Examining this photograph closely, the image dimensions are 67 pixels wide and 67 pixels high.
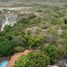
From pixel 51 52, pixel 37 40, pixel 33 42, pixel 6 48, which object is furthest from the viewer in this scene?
pixel 37 40

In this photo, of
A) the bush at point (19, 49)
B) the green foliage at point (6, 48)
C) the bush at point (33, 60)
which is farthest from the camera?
the bush at point (19, 49)

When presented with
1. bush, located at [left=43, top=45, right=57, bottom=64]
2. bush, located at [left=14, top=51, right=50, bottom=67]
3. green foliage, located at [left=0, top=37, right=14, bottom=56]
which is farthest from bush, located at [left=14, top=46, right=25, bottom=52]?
bush, located at [left=14, top=51, right=50, bottom=67]

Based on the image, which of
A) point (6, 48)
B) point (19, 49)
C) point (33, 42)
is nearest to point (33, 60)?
point (19, 49)

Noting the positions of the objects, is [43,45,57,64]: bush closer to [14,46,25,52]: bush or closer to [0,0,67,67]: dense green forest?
[0,0,67,67]: dense green forest

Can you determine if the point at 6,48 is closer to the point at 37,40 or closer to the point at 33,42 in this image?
the point at 33,42

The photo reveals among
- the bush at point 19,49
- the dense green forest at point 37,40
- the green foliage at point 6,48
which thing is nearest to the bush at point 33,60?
the dense green forest at point 37,40

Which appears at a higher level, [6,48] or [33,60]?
[6,48]

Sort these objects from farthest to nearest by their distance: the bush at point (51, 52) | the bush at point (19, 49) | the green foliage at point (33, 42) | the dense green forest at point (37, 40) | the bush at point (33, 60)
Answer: the green foliage at point (33, 42) < the bush at point (19, 49) < the bush at point (51, 52) < the dense green forest at point (37, 40) < the bush at point (33, 60)

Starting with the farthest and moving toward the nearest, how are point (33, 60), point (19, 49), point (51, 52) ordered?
point (19, 49)
point (51, 52)
point (33, 60)

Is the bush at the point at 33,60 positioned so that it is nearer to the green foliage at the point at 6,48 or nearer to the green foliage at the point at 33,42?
the green foliage at the point at 6,48
